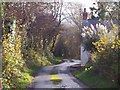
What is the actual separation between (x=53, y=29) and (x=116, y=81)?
20311 mm

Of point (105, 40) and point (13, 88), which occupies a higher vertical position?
point (105, 40)

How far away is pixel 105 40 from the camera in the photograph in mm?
12781

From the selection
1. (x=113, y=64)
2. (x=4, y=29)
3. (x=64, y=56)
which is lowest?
(x=64, y=56)

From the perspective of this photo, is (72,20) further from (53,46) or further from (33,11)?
(33,11)

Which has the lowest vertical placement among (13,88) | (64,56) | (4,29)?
(64,56)

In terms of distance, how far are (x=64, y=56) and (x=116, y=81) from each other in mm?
25476

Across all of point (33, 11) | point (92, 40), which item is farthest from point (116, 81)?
point (33, 11)

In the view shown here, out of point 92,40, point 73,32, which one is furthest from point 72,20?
point 92,40

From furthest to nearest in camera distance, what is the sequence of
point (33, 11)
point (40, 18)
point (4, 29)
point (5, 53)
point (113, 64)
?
point (40, 18)
point (33, 11)
point (4, 29)
point (113, 64)
point (5, 53)

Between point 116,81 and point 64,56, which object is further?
point 64,56

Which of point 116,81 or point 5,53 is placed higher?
point 5,53

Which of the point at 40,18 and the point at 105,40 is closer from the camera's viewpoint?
the point at 105,40

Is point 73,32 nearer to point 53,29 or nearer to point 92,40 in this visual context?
point 53,29

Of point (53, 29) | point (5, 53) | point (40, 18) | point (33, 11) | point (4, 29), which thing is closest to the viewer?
point (5, 53)
